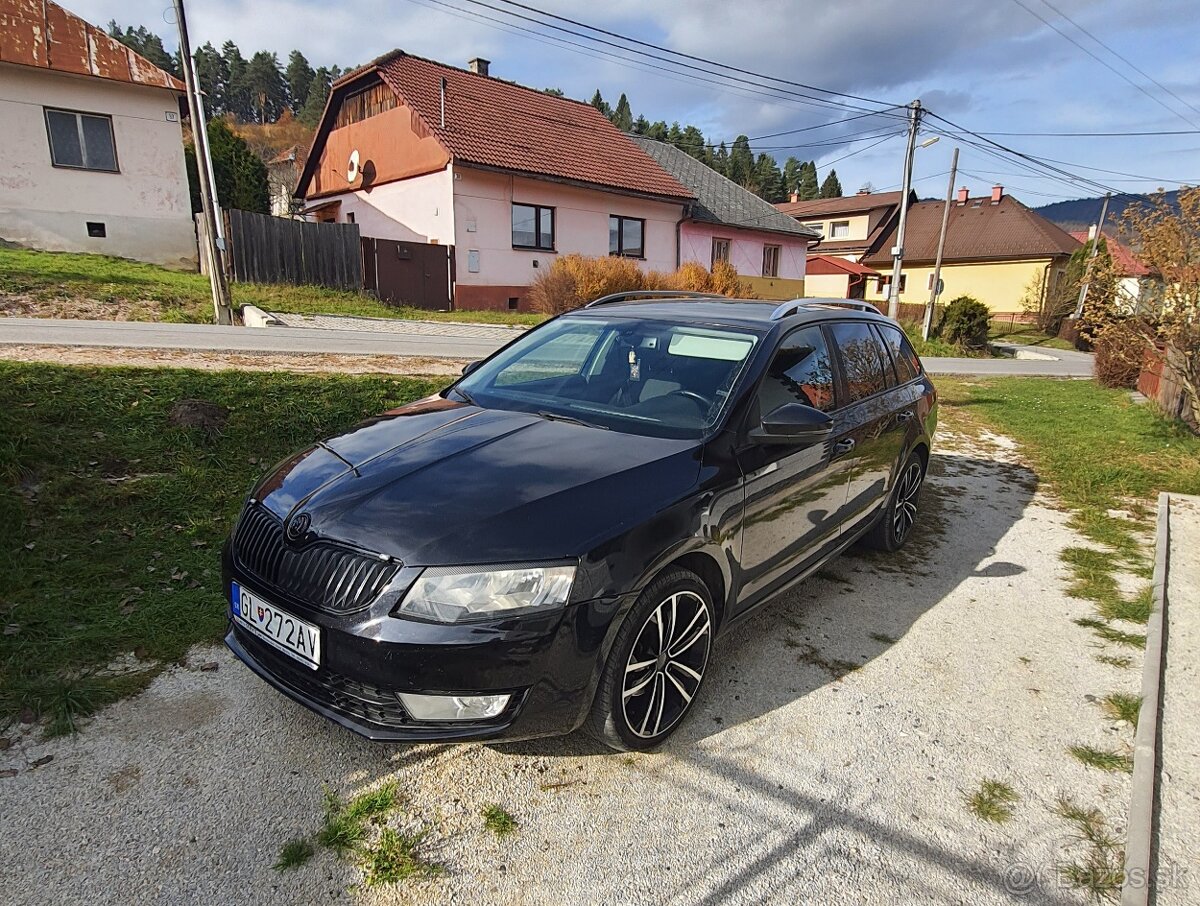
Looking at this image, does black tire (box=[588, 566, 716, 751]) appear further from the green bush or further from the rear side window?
the green bush

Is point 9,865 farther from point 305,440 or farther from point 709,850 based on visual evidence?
point 305,440

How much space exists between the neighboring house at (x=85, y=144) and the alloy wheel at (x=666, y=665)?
73.5 feet

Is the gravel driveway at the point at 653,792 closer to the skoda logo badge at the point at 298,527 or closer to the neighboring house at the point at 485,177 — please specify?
the skoda logo badge at the point at 298,527

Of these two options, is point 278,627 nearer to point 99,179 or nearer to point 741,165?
point 99,179

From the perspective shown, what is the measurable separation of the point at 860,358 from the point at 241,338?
856cm

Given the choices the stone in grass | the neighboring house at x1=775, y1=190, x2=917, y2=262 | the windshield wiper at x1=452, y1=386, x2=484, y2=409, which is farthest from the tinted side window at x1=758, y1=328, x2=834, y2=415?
the neighboring house at x1=775, y1=190, x2=917, y2=262

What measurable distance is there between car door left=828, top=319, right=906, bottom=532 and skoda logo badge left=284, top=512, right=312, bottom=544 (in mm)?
2608

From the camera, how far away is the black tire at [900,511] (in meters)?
4.75

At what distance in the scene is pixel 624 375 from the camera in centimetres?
355

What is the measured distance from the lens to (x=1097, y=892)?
214cm

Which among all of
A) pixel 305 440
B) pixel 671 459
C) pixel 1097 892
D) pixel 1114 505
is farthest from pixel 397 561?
pixel 1114 505

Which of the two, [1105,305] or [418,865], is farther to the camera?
[1105,305]

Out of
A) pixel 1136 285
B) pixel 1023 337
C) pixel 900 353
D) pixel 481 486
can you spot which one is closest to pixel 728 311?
pixel 900 353

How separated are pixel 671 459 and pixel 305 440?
12.4ft
